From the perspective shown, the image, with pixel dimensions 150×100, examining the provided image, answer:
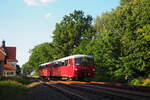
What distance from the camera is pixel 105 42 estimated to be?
35188mm

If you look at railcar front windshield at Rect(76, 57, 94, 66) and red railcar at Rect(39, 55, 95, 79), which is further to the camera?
railcar front windshield at Rect(76, 57, 94, 66)

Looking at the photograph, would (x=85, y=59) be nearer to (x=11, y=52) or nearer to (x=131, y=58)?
(x=131, y=58)

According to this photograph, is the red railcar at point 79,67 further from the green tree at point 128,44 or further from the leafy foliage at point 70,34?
the leafy foliage at point 70,34

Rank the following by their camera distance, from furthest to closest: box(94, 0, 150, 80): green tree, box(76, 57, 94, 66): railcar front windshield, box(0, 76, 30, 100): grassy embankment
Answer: box(94, 0, 150, 80): green tree < box(76, 57, 94, 66): railcar front windshield < box(0, 76, 30, 100): grassy embankment

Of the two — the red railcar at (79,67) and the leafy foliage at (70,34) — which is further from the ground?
the leafy foliage at (70,34)

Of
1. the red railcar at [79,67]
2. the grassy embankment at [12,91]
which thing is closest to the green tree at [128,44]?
the red railcar at [79,67]

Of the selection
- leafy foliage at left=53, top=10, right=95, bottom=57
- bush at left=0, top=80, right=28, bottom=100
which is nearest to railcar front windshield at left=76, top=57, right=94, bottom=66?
bush at left=0, top=80, right=28, bottom=100

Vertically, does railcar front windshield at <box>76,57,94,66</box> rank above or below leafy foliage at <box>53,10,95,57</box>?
below

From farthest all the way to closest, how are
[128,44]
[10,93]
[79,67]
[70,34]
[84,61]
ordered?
[70,34] → [128,44] → [84,61] → [79,67] → [10,93]

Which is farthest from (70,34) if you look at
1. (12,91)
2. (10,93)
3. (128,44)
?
(10,93)

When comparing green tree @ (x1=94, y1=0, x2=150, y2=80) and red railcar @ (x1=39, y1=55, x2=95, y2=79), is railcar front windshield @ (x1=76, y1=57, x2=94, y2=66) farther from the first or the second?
green tree @ (x1=94, y1=0, x2=150, y2=80)

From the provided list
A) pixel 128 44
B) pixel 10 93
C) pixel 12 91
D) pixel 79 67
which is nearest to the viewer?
pixel 10 93

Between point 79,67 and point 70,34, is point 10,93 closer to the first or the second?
point 79,67

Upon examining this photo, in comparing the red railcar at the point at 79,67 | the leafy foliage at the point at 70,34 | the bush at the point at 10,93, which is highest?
the leafy foliage at the point at 70,34
